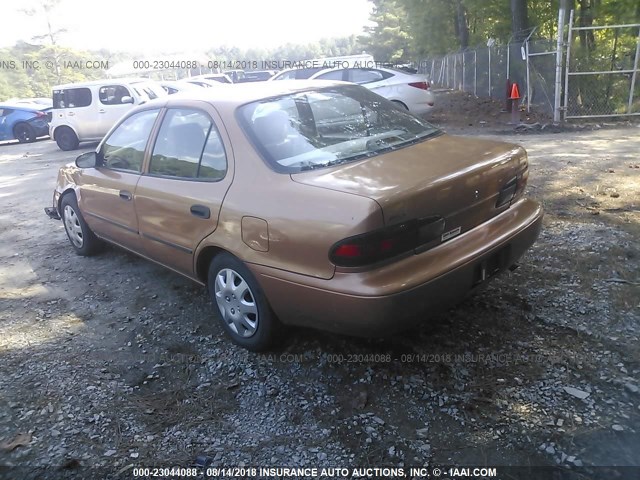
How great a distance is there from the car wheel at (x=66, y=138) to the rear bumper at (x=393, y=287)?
14.0 meters

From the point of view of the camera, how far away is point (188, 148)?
368 centimetres

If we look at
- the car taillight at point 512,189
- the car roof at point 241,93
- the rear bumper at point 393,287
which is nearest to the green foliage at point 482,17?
the car taillight at point 512,189

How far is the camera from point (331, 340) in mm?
3451

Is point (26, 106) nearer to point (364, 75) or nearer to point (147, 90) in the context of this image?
point (147, 90)

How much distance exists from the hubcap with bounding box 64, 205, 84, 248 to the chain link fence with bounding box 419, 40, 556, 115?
10.3 metres

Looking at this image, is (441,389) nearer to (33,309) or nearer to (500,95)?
(33,309)

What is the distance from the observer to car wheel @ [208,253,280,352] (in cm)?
317

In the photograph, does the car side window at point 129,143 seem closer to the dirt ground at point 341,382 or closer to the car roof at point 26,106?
the dirt ground at point 341,382

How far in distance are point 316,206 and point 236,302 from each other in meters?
0.97

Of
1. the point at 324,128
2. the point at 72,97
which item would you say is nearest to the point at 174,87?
the point at 72,97

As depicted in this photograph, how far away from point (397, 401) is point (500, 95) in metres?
14.4

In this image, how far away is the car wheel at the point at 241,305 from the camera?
317 centimetres

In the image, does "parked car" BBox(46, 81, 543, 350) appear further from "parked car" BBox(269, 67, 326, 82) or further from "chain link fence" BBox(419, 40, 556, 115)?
"parked car" BBox(269, 67, 326, 82)

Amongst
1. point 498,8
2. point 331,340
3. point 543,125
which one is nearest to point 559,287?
point 331,340
